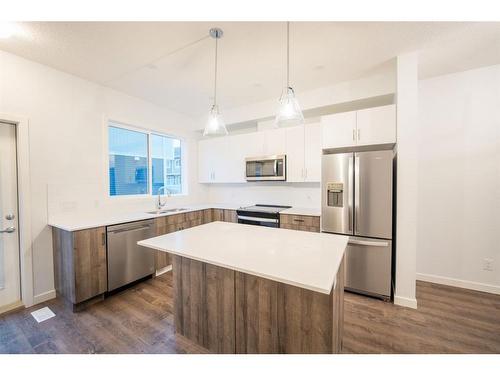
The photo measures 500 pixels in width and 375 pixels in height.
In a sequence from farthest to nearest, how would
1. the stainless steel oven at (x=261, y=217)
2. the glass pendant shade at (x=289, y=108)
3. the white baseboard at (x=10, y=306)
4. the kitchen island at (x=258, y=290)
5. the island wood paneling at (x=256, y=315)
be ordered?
the stainless steel oven at (x=261, y=217) → the white baseboard at (x=10, y=306) → the glass pendant shade at (x=289, y=108) → the island wood paneling at (x=256, y=315) → the kitchen island at (x=258, y=290)

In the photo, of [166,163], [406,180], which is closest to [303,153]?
[406,180]

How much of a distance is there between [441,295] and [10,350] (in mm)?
4356

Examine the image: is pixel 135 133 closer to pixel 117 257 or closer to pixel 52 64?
pixel 52 64

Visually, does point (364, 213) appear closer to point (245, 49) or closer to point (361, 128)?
point (361, 128)

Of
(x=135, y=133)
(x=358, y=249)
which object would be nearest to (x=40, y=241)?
(x=135, y=133)

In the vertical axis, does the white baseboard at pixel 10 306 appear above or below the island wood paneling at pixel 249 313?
below

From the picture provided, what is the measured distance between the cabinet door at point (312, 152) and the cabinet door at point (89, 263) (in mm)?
2897

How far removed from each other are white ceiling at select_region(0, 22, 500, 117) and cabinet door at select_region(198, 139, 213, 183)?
5.04 feet

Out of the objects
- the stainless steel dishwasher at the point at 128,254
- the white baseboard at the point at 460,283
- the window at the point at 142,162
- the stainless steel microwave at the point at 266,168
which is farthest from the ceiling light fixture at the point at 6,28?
the white baseboard at the point at 460,283

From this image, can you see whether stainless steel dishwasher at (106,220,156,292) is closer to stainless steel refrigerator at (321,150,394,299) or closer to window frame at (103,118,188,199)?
window frame at (103,118,188,199)

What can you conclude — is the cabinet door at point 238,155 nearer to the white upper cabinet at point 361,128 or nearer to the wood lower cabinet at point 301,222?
the wood lower cabinet at point 301,222

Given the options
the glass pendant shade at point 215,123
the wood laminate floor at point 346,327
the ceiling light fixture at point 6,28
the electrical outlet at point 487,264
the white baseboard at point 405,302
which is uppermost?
the ceiling light fixture at point 6,28

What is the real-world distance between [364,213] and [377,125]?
42.2 inches

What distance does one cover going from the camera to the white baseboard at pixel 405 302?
223 cm
